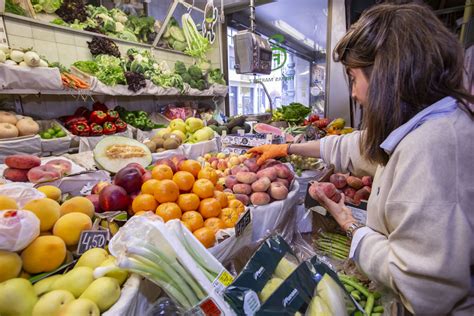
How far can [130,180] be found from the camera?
1.31 metres

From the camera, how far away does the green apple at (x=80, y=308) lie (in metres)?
0.64

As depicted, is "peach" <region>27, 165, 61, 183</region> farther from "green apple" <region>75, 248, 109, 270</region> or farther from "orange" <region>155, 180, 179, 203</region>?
"green apple" <region>75, 248, 109, 270</region>

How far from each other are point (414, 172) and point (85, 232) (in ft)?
3.59

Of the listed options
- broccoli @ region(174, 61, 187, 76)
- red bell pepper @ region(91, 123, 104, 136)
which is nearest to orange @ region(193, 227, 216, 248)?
red bell pepper @ region(91, 123, 104, 136)

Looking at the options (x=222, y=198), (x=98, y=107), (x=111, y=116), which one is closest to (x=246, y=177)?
(x=222, y=198)

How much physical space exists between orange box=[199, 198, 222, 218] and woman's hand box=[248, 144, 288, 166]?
0.73 m

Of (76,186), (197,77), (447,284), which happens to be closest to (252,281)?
(447,284)

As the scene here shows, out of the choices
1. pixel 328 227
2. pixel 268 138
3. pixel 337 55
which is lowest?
pixel 328 227

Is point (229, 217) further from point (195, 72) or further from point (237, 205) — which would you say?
point (195, 72)

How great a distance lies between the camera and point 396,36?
84 cm

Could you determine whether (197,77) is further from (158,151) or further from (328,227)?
(328,227)

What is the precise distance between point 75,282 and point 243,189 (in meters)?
0.97

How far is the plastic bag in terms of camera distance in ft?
2.32

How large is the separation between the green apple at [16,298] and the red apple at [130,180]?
0.64m
